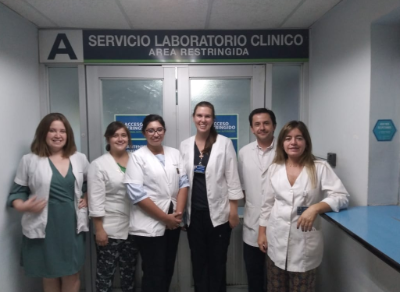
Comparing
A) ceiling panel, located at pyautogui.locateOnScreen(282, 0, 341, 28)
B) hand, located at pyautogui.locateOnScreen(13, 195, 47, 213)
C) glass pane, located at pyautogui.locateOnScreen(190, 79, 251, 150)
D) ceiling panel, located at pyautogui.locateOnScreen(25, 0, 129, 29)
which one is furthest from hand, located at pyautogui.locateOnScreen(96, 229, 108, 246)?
ceiling panel, located at pyautogui.locateOnScreen(282, 0, 341, 28)

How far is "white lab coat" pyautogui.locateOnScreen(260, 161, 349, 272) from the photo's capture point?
1605 mm

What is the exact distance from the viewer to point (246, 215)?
207 centimetres

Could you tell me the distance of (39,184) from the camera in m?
1.86

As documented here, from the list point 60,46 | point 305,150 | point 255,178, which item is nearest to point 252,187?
point 255,178

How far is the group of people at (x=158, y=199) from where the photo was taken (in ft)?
5.75

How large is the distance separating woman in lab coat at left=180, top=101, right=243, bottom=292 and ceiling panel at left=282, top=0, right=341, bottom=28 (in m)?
1.09

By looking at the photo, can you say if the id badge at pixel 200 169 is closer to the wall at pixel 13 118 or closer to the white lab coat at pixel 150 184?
the white lab coat at pixel 150 184

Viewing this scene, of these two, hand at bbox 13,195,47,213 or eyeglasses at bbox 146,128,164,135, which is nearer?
hand at bbox 13,195,47,213

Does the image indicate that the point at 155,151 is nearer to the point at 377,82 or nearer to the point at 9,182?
the point at 9,182

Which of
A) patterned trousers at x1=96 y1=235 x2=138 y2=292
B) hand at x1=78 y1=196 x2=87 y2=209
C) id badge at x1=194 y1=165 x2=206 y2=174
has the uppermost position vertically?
id badge at x1=194 y1=165 x2=206 y2=174

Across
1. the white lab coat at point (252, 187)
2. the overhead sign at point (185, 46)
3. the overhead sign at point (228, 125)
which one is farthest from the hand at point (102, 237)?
the overhead sign at point (185, 46)

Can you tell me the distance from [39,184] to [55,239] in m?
0.43

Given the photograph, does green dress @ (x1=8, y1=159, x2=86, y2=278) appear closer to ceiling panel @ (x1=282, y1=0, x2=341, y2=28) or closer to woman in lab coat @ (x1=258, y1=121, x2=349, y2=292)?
woman in lab coat @ (x1=258, y1=121, x2=349, y2=292)

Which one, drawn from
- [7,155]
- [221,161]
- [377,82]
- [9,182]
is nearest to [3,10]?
[7,155]
